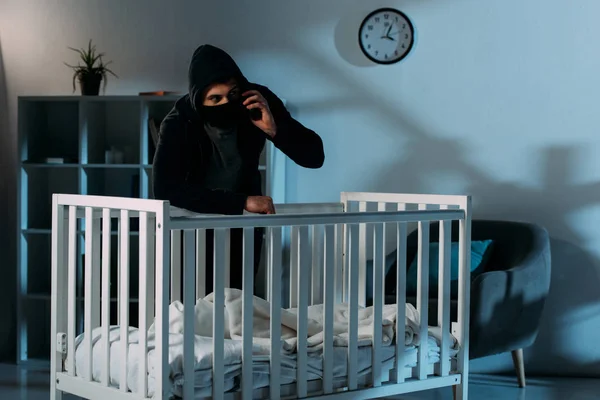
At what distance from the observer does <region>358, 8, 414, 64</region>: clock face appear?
13.7ft

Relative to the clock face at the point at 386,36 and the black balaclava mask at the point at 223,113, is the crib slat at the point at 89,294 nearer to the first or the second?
the black balaclava mask at the point at 223,113

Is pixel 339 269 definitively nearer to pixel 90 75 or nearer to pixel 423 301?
pixel 423 301

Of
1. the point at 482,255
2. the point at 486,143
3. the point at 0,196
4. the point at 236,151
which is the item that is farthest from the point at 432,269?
the point at 0,196

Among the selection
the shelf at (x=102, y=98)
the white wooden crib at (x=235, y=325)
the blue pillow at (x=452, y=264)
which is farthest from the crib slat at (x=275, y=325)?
the shelf at (x=102, y=98)

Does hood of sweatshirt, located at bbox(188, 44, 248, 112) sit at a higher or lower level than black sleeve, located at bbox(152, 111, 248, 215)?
higher

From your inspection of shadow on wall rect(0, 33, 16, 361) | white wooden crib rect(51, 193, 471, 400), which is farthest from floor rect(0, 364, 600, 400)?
white wooden crib rect(51, 193, 471, 400)

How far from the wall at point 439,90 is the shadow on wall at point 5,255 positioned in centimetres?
Result: 8

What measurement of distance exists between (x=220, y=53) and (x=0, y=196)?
69.6 inches

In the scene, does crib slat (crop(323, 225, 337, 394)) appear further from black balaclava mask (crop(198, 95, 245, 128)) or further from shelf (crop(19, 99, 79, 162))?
shelf (crop(19, 99, 79, 162))

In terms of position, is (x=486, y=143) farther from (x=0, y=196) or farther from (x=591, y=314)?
(x=0, y=196)

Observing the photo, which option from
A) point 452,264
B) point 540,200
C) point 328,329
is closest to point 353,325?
point 328,329

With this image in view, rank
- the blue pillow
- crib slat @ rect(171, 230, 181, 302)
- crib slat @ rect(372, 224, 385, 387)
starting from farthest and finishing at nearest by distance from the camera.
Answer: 1. the blue pillow
2. crib slat @ rect(171, 230, 181, 302)
3. crib slat @ rect(372, 224, 385, 387)

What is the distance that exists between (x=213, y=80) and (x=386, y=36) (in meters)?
1.26

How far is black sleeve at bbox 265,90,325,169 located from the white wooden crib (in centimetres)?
59
